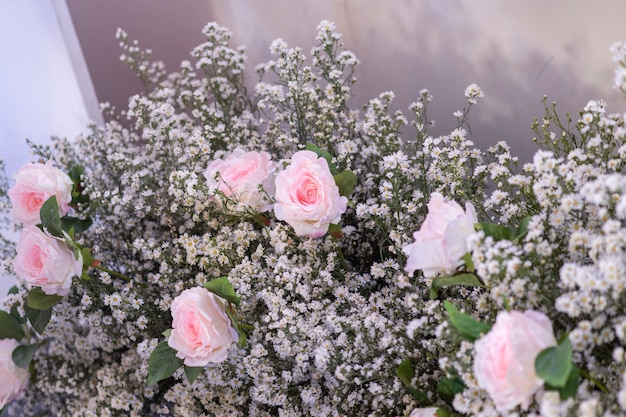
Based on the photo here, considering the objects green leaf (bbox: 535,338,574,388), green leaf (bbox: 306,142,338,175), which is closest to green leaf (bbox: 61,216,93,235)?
green leaf (bbox: 306,142,338,175)

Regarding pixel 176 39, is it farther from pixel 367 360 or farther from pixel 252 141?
pixel 367 360

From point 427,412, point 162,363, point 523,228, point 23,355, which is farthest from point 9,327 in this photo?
point 523,228

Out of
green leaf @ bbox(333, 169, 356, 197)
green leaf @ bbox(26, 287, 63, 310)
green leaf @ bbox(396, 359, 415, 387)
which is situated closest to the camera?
green leaf @ bbox(396, 359, 415, 387)

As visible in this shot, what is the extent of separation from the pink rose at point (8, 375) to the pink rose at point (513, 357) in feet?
2.68

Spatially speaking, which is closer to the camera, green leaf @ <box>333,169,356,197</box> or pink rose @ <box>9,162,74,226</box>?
green leaf @ <box>333,169,356,197</box>

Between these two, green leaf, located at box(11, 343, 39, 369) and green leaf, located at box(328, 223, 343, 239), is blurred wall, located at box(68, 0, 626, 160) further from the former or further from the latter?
green leaf, located at box(11, 343, 39, 369)

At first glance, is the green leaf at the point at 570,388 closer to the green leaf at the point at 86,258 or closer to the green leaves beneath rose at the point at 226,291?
the green leaves beneath rose at the point at 226,291

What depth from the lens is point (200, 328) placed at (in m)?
0.88

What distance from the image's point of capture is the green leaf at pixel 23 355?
3.64 feet

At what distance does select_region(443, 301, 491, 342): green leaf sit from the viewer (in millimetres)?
660

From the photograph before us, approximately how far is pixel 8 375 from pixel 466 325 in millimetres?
796

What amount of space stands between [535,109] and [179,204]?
23.1 inches

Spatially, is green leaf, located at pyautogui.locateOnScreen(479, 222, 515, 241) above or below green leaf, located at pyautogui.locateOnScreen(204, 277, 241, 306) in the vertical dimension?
below

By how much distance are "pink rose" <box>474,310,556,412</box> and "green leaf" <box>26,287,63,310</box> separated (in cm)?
69
